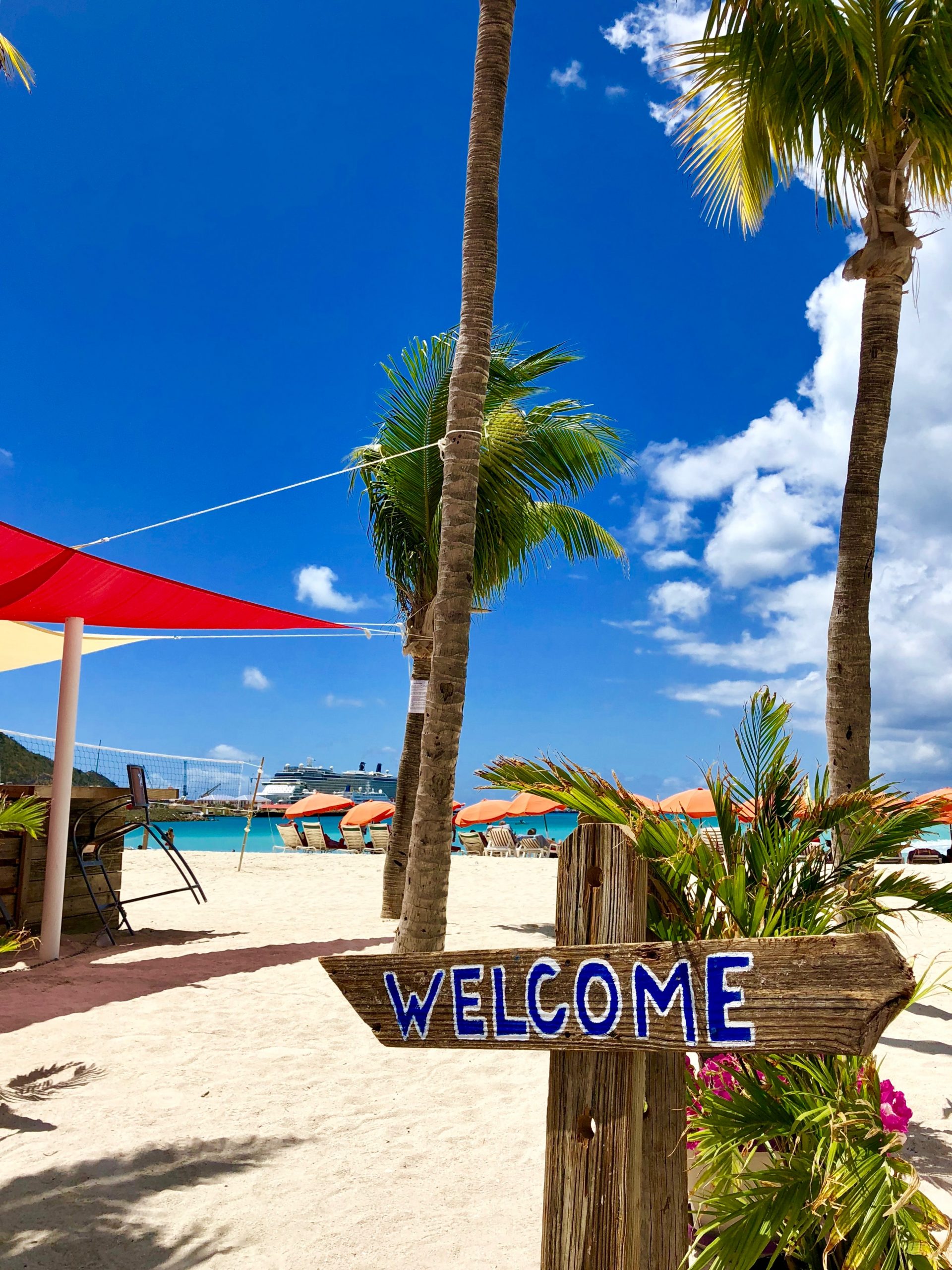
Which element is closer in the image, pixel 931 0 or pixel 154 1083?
pixel 154 1083

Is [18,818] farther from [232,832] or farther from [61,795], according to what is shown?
[232,832]

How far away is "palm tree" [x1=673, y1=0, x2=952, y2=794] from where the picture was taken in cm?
471

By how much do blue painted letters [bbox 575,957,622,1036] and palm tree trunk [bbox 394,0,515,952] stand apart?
409 cm

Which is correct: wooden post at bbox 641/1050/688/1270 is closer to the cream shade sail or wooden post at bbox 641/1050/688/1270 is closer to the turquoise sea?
the cream shade sail

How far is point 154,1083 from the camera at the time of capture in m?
3.95

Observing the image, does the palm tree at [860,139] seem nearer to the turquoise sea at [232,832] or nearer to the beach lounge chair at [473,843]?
the beach lounge chair at [473,843]

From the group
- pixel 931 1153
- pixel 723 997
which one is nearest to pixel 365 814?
pixel 931 1153

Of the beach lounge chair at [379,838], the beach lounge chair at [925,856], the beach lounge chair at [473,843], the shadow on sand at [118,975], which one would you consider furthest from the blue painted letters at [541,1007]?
the beach lounge chair at [473,843]

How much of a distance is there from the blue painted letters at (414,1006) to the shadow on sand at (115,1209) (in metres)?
1.45

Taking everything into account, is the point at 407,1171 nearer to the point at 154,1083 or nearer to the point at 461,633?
the point at 154,1083

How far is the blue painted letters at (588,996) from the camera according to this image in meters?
1.55

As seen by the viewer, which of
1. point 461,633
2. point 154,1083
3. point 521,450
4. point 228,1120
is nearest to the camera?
Result: point 228,1120

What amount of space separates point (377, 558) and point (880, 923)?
7.57 metres

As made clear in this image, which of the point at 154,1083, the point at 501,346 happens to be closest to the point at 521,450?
the point at 501,346
